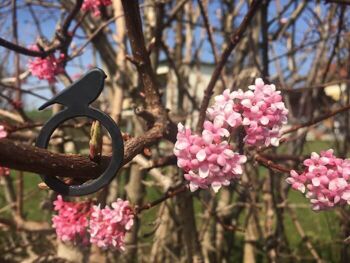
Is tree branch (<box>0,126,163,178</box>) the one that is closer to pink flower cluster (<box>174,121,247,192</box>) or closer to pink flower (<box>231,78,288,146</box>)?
pink flower cluster (<box>174,121,247,192</box>)

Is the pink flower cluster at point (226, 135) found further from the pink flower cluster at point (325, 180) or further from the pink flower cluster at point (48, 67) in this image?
the pink flower cluster at point (48, 67)

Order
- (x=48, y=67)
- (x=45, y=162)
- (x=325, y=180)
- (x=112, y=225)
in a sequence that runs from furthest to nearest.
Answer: (x=48, y=67)
(x=112, y=225)
(x=325, y=180)
(x=45, y=162)

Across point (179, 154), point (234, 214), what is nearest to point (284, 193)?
point (234, 214)

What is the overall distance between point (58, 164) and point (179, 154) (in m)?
0.25

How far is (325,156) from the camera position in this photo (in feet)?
3.64

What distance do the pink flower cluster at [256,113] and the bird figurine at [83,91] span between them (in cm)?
27

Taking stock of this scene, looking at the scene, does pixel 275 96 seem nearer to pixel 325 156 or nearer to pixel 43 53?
pixel 325 156

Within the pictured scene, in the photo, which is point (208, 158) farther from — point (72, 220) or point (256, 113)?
point (72, 220)

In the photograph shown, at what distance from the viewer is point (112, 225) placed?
Answer: 1.44 m

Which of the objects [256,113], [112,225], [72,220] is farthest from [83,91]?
[72,220]

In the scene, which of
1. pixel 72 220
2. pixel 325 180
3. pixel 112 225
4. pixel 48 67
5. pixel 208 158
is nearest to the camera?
pixel 208 158

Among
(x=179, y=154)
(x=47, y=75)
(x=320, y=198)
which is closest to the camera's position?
(x=179, y=154)

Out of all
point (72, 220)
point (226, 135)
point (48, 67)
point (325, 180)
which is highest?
point (48, 67)

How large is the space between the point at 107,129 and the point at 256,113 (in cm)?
32
